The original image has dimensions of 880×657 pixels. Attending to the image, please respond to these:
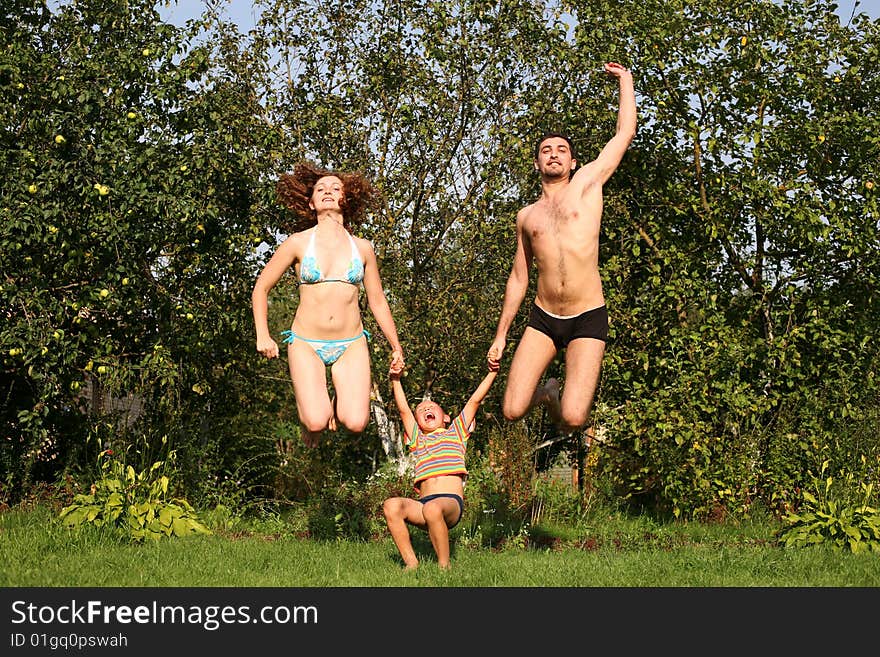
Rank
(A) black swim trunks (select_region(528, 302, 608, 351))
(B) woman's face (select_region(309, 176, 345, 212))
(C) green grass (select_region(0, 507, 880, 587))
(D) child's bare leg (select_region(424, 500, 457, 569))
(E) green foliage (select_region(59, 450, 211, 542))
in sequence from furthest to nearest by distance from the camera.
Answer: (E) green foliage (select_region(59, 450, 211, 542)) → (B) woman's face (select_region(309, 176, 345, 212)) → (D) child's bare leg (select_region(424, 500, 457, 569)) → (A) black swim trunks (select_region(528, 302, 608, 351)) → (C) green grass (select_region(0, 507, 880, 587))

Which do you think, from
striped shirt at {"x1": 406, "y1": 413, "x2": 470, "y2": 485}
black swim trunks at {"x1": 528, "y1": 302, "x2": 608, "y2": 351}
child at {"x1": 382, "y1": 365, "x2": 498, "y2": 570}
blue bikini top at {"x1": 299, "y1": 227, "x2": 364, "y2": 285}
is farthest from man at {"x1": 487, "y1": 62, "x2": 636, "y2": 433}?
blue bikini top at {"x1": 299, "y1": 227, "x2": 364, "y2": 285}

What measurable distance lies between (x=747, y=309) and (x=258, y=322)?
503cm

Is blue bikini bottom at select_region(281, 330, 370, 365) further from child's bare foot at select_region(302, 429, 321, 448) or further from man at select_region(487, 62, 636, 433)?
man at select_region(487, 62, 636, 433)

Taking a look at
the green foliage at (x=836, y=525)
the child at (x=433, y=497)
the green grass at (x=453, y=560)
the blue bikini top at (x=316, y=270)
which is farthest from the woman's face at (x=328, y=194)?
the green foliage at (x=836, y=525)

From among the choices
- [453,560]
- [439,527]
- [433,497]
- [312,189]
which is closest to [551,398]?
[433,497]

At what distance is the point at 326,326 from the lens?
21.5 feet

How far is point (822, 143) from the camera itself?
892 centimetres

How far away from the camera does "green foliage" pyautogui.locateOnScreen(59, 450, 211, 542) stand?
8.03 m

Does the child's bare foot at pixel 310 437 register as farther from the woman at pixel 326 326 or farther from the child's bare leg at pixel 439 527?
the child's bare leg at pixel 439 527

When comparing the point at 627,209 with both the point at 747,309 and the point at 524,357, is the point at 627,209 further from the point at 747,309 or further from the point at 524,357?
the point at 524,357

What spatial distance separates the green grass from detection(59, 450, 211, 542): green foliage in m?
0.16

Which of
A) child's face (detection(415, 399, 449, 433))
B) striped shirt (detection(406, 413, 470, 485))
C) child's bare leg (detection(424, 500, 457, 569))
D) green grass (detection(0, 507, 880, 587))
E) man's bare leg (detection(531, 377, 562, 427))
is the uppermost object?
man's bare leg (detection(531, 377, 562, 427))

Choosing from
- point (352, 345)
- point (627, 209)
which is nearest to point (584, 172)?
point (352, 345)

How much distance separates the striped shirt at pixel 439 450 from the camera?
6727 millimetres
